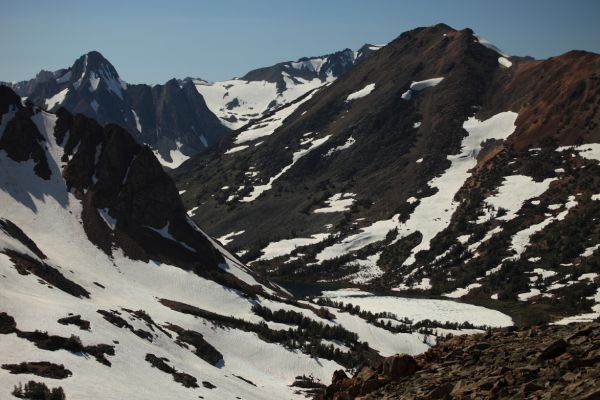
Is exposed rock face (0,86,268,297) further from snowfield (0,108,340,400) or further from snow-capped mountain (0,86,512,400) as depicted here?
snowfield (0,108,340,400)

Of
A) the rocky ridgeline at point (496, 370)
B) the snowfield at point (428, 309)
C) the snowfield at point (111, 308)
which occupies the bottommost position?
the rocky ridgeline at point (496, 370)

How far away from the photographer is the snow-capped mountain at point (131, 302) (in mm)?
56500

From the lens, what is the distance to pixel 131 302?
90.1 metres

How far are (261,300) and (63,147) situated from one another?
4939 cm

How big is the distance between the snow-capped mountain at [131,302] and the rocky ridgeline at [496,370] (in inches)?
1060

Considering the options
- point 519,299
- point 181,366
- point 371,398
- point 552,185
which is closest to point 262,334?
point 181,366

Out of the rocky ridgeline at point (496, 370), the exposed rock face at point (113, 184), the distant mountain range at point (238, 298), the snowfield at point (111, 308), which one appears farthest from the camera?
the exposed rock face at point (113, 184)

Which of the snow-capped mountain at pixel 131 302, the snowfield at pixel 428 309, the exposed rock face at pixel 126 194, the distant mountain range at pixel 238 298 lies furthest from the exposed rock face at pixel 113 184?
the snowfield at pixel 428 309

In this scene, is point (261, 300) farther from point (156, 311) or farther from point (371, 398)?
point (371, 398)

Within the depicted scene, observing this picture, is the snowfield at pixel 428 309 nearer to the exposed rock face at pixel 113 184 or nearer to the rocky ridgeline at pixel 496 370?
the exposed rock face at pixel 113 184

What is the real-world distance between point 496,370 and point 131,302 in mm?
74210

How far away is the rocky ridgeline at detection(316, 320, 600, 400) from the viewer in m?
18.9

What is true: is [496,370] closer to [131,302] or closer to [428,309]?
[131,302]

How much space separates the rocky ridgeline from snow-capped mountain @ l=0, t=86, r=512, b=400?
26918mm
